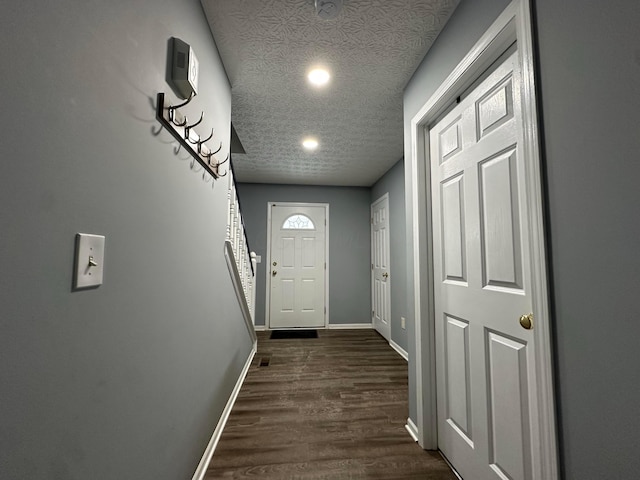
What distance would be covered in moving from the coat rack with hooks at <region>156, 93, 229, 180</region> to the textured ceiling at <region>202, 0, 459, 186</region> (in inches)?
23.4

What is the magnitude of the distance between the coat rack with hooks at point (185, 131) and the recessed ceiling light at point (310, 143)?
150 centimetres

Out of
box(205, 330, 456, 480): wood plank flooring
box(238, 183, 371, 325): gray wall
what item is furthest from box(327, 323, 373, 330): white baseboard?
box(205, 330, 456, 480): wood plank flooring

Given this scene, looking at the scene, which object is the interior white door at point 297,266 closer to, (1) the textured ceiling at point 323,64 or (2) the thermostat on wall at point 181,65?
(1) the textured ceiling at point 323,64

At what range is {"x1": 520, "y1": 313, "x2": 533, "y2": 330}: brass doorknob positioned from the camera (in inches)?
39.9

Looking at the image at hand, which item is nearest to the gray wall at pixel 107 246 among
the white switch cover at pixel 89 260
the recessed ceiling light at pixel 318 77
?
the white switch cover at pixel 89 260

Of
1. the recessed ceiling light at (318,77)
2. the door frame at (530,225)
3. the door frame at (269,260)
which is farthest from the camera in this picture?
the door frame at (269,260)

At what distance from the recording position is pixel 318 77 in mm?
1931

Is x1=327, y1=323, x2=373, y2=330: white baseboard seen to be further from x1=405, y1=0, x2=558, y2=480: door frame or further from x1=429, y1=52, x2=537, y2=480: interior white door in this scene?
x1=429, y1=52, x2=537, y2=480: interior white door

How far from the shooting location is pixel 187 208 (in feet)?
4.24

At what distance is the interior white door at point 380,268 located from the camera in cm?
396

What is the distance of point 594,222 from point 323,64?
167cm

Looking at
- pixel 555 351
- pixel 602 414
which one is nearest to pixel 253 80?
pixel 555 351

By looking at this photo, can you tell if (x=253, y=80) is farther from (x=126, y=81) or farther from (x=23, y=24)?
(x=23, y=24)

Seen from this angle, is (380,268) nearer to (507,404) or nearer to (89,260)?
(507,404)
